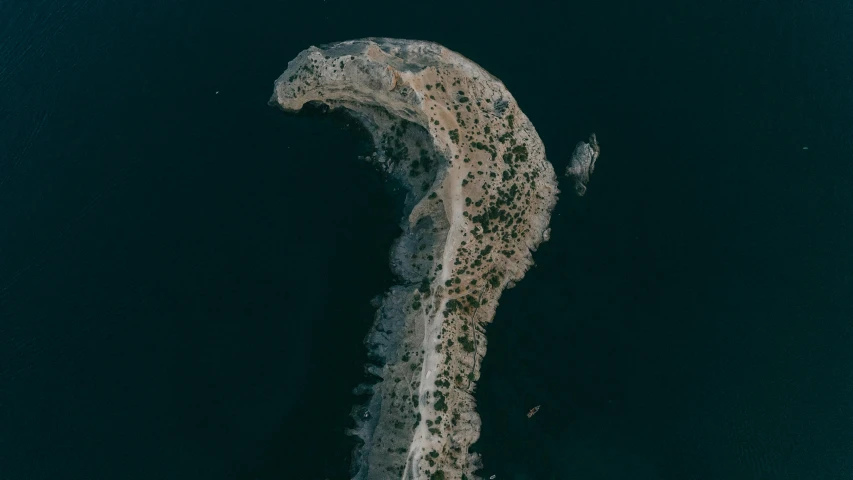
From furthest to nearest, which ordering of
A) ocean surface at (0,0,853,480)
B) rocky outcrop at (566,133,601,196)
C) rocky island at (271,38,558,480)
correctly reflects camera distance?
rocky outcrop at (566,133,601,196) < ocean surface at (0,0,853,480) < rocky island at (271,38,558,480)

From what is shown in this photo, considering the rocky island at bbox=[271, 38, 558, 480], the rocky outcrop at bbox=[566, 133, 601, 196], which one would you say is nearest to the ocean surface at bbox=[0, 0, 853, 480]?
the rocky outcrop at bbox=[566, 133, 601, 196]

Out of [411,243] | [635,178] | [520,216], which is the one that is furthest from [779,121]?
[411,243]

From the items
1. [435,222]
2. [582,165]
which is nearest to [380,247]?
[435,222]

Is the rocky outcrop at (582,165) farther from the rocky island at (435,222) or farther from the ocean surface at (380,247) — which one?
the rocky island at (435,222)

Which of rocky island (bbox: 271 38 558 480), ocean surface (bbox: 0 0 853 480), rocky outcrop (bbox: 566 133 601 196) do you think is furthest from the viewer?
rocky outcrop (bbox: 566 133 601 196)

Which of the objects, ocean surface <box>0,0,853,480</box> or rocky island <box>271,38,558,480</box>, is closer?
rocky island <box>271,38,558,480</box>

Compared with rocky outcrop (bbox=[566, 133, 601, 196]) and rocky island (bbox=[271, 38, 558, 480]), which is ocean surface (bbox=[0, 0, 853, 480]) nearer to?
rocky outcrop (bbox=[566, 133, 601, 196])
